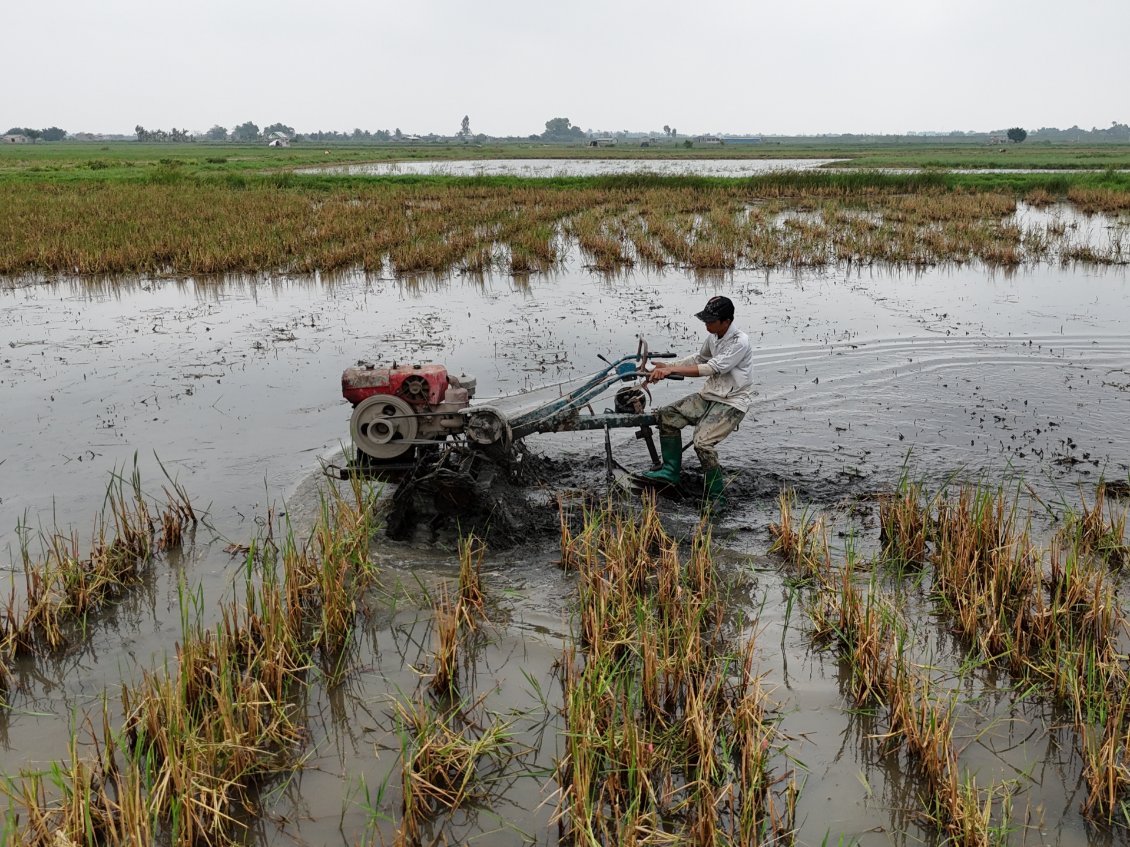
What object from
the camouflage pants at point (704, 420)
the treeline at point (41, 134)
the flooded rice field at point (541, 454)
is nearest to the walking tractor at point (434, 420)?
the camouflage pants at point (704, 420)

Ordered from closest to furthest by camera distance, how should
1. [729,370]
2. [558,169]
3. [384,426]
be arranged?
[384,426] < [729,370] < [558,169]

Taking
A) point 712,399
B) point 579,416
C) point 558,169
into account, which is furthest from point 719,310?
point 558,169

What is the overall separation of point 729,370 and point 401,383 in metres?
2.15

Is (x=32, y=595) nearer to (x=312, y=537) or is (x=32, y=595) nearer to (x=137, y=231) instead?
(x=312, y=537)

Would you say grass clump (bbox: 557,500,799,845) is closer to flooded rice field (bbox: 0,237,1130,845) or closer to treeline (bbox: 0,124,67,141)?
flooded rice field (bbox: 0,237,1130,845)

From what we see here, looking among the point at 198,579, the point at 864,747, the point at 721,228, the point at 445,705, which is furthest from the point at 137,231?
the point at 864,747

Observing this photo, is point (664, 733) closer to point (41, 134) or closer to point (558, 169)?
point (558, 169)

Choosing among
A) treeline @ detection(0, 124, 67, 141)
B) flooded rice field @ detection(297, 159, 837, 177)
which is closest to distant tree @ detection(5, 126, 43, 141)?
treeline @ detection(0, 124, 67, 141)

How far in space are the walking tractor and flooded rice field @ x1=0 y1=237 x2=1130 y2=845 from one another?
0.57 m

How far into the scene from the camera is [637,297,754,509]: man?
5758 millimetres

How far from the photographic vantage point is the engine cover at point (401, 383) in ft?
18.6

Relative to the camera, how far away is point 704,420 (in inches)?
239

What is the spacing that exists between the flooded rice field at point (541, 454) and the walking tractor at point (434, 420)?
0.57 m

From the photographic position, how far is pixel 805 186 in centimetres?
3017
